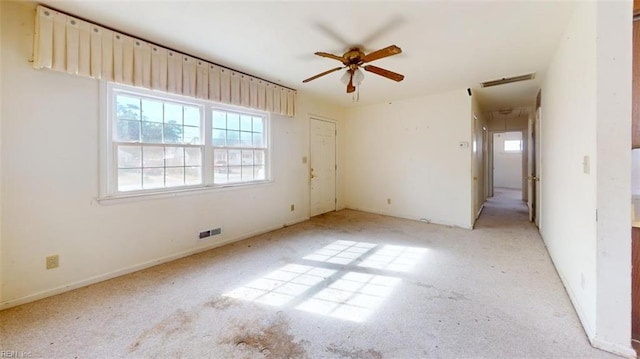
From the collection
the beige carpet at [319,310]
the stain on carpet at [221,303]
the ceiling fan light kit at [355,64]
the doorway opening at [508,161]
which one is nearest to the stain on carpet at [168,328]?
the beige carpet at [319,310]

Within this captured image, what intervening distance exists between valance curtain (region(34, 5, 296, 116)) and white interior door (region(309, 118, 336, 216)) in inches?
69.4

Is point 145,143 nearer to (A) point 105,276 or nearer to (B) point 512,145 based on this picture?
(A) point 105,276

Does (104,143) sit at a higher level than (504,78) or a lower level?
lower

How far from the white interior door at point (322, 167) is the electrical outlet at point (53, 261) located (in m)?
3.75

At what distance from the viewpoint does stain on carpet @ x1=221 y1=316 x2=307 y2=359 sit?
65.1 inches

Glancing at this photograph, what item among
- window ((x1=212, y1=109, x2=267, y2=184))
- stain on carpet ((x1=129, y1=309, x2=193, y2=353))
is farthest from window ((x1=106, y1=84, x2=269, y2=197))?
stain on carpet ((x1=129, y1=309, x2=193, y2=353))

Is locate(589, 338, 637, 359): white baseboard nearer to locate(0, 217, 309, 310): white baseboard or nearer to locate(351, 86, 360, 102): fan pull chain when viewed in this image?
locate(0, 217, 309, 310): white baseboard

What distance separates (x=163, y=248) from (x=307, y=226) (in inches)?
92.1

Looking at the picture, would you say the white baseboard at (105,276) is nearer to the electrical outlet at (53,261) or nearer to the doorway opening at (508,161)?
the electrical outlet at (53,261)

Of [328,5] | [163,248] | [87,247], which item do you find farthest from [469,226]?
[87,247]

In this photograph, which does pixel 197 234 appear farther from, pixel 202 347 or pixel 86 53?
pixel 86 53

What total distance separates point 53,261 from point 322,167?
4239 millimetres

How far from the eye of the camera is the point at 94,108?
8.45ft

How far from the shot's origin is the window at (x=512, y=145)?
10516 millimetres
